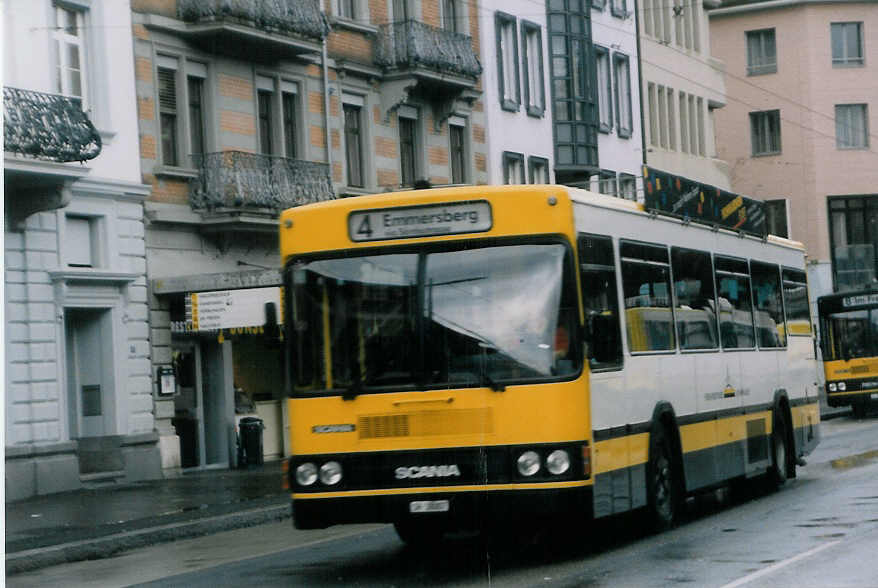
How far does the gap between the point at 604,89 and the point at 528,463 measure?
1460 inches

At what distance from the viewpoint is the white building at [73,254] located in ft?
79.8

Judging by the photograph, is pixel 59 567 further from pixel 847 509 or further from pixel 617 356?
pixel 847 509

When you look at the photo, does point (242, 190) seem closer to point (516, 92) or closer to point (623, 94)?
point (516, 92)

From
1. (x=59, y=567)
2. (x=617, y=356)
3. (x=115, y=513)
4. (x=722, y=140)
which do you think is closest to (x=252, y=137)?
(x=115, y=513)

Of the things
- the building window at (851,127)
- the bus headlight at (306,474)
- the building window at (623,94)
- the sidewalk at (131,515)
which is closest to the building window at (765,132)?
the building window at (851,127)

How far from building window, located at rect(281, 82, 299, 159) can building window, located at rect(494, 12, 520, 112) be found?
941cm

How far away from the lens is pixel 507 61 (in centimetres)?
4234

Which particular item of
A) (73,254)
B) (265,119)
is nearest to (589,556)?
(73,254)

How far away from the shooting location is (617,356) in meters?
13.2

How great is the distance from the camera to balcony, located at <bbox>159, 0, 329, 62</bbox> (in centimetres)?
2952

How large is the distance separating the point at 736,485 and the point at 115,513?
7.25 metres

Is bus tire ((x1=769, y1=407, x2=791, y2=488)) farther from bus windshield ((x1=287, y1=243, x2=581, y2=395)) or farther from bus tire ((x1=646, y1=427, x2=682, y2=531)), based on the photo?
bus windshield ((x1=287, y1=243, x2=581, y2=395))

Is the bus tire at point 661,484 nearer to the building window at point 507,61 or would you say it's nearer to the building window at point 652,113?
the building window at point 507,61

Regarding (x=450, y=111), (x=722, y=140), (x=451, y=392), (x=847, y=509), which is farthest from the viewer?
(x=722, y=140)
